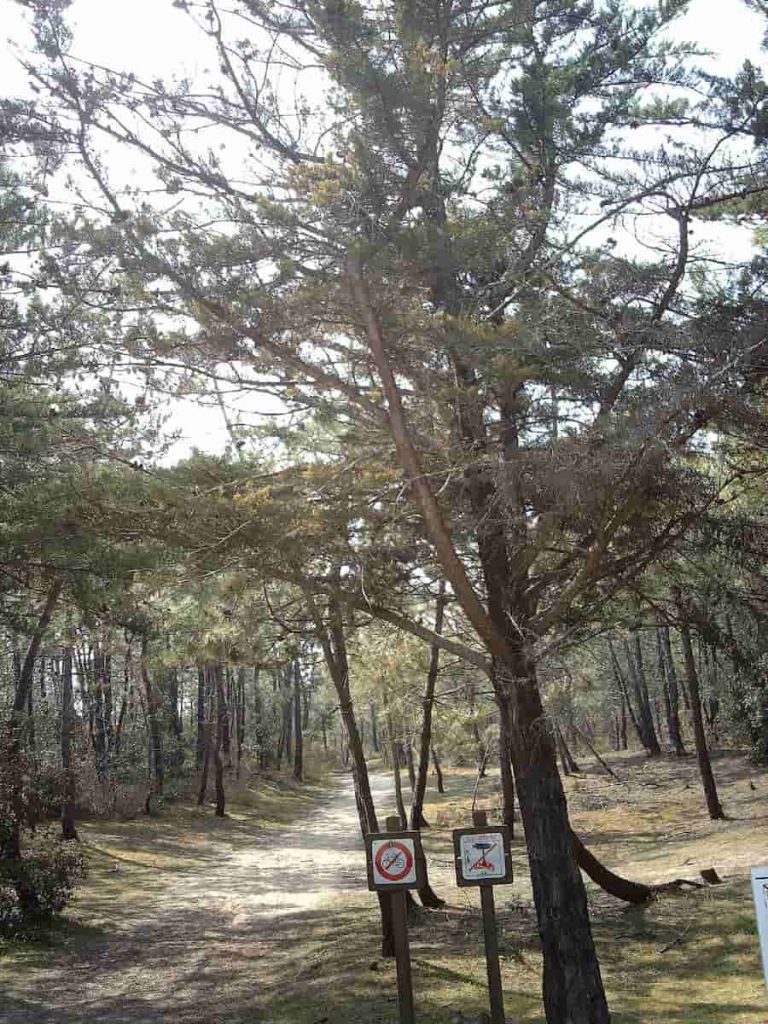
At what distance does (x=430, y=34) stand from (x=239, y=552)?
3758mm

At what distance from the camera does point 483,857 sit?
19.6 feet

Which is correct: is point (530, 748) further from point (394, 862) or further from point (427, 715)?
point (427, 715)

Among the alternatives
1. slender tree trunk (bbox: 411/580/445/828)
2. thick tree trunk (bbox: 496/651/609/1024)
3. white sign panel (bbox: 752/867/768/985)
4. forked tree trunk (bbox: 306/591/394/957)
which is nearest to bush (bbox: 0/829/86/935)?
forked tree trunk (bbox: 306/591/394/957)

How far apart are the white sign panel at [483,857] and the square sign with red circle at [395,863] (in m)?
0.33

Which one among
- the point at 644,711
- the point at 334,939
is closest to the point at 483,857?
the point at 334,939

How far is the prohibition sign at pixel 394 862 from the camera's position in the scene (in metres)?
5.84

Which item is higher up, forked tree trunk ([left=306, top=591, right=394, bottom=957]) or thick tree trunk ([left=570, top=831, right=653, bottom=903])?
forked tree trunk ([left=306, top=591, right=394, bottom=957])

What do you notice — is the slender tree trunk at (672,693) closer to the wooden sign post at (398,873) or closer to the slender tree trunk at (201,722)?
the slender tree trunk at (201,722)

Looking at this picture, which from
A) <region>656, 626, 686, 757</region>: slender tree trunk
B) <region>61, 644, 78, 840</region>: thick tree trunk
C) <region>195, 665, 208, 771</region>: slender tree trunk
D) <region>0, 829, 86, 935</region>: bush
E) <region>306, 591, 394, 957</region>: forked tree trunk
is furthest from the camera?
<region>195, 665, 208, 771</region>: slender tree trunk

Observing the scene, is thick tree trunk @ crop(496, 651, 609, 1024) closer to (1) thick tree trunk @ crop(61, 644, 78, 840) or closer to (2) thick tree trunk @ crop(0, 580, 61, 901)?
(2) thick tree trunk @ crop(0, 580, 61, 901)

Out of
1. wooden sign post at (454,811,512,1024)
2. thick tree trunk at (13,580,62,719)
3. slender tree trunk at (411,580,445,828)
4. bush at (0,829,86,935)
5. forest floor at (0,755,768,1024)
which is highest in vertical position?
thick tree trunk at (13,580,62,719)

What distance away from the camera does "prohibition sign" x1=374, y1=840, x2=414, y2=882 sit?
584 centimetres

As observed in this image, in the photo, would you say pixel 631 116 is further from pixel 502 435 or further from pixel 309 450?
pixel 309 450

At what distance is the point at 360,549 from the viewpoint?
6805mm
